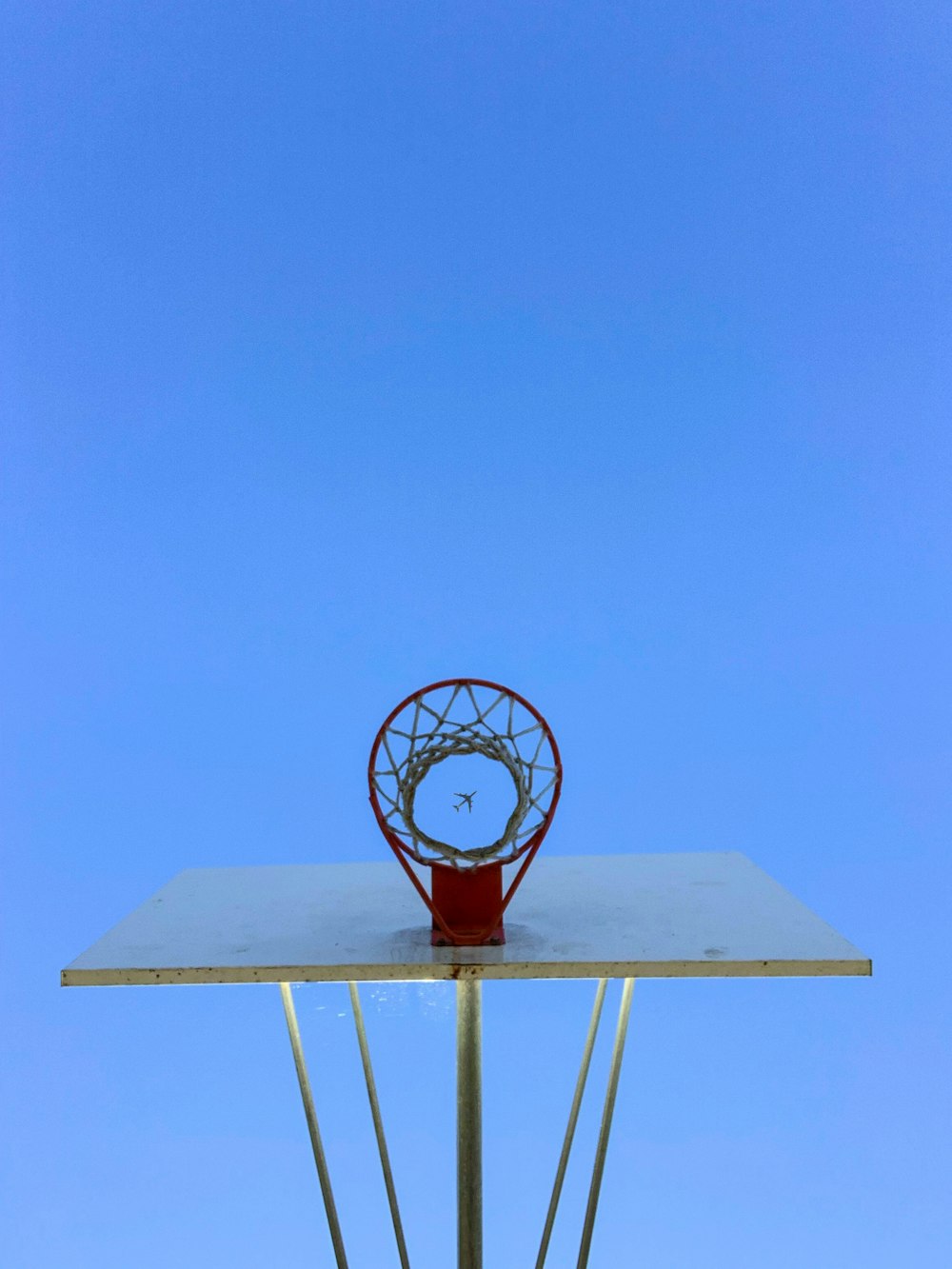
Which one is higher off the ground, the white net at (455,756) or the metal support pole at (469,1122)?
the white net at (455,756)

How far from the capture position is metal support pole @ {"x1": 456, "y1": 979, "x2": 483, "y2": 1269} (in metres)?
2.85

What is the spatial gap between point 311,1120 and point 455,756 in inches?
35.7

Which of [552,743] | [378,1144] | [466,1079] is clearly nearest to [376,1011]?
[378,1144]

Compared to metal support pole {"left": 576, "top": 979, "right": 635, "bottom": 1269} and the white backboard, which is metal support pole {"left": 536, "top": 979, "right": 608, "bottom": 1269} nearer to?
metal support pole {"left": 576, "top": 979, "right": 635, "bottom": 1269}

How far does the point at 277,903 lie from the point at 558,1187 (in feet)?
3.31

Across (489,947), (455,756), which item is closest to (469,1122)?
(489,947)

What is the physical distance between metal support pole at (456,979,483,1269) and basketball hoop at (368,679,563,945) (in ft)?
1.01

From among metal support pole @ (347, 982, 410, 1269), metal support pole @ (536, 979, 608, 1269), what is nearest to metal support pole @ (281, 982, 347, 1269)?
metal support pole @ (347, 982, 410, 1269)

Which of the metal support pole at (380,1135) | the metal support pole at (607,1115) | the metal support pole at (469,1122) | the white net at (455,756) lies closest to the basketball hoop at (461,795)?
the white net at (455,756)

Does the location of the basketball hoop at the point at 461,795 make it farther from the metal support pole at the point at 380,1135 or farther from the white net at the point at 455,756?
the metal support pole at the point at 380,1135

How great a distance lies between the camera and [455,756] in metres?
2.78

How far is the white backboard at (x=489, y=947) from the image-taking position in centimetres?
232

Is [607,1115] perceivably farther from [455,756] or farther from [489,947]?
[455,756]

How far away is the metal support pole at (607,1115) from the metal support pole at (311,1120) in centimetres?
56
